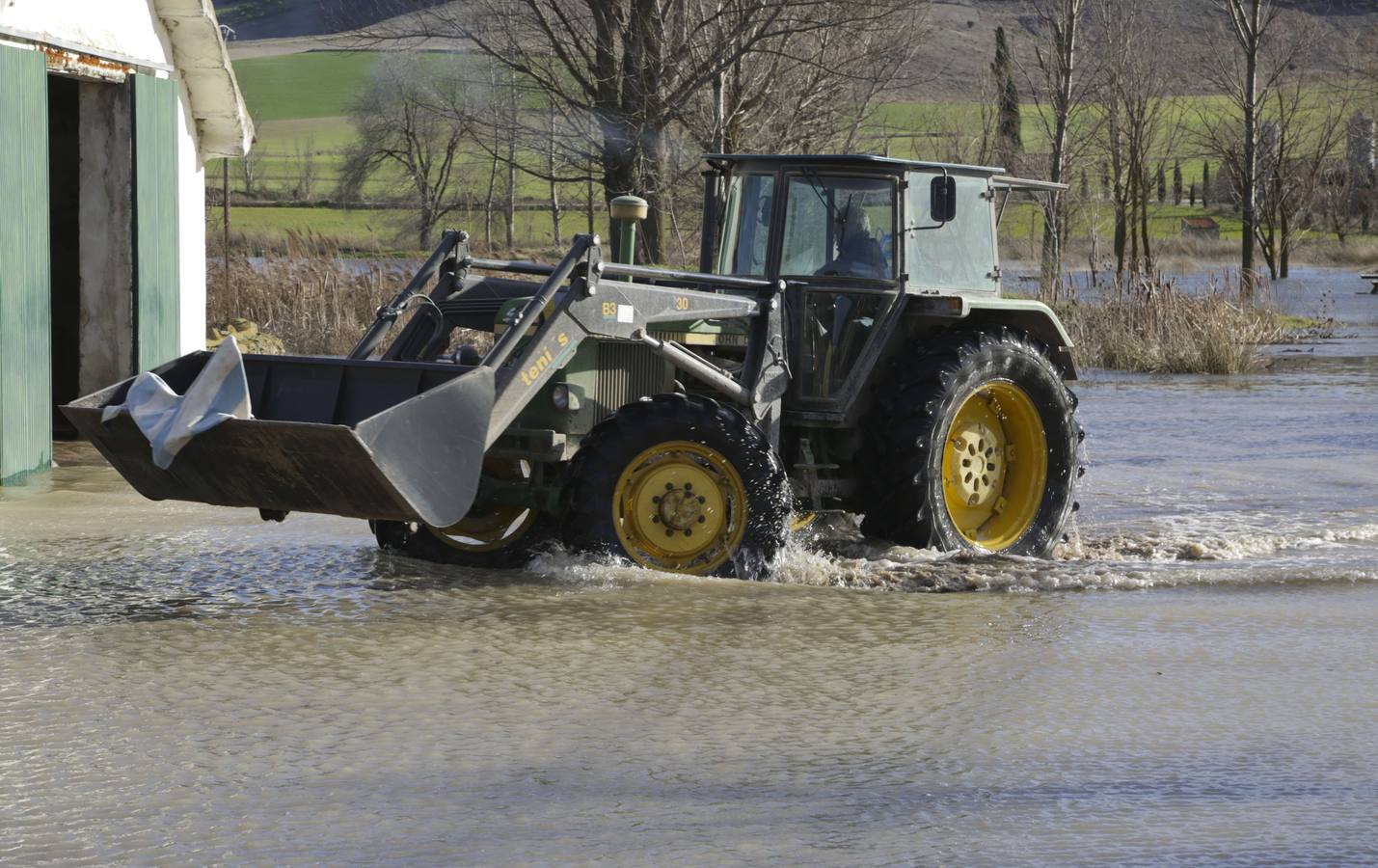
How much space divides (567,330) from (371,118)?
72.3 metres

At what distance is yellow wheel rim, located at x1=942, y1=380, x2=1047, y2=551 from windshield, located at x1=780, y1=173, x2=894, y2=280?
0.96 metres

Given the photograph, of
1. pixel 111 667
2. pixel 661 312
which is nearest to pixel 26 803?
pixel 111 667

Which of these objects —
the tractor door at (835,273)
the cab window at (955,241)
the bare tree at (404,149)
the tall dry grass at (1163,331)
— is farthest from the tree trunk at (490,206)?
the tractor door at (835,273)

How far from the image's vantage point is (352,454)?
24.2 feet

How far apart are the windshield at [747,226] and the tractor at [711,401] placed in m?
0.01

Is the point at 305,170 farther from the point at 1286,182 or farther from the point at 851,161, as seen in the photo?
the point at 851,161

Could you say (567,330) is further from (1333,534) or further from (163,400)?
(1333,534)

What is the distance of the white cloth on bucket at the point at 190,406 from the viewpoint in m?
7.67

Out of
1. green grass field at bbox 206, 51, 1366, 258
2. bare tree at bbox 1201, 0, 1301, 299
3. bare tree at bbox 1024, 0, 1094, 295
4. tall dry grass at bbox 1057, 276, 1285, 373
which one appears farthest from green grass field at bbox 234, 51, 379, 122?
tall dry grass at bbox 1057, 276, 1285, 373

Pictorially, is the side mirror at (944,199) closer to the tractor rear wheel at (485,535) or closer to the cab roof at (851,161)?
the cab roof at (851,161)

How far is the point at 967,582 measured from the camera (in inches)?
350

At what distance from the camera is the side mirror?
361 inches

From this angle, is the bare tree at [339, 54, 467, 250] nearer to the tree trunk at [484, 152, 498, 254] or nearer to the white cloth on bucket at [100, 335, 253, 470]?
the tree trunk at [484, 152, 498, 254]

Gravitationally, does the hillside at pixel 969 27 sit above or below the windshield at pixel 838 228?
above
